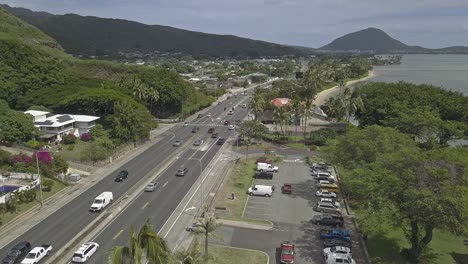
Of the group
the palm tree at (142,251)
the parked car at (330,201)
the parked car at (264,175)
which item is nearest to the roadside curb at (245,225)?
the parked car at (330,201)

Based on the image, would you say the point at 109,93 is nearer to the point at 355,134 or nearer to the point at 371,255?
the point at 355,134

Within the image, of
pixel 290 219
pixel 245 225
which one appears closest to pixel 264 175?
pixel 290 219

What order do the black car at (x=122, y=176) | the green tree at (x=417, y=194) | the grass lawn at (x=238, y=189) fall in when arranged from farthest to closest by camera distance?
1. the black car at (x=122, y=176)
2. the grass lawn at (x=238, y=189)
3. the green tree at (x=417, y=194)

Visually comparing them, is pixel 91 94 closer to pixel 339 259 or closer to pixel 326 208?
pixel 326 208

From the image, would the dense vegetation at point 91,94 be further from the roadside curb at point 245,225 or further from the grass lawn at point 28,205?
the roadside curb at point 245,225

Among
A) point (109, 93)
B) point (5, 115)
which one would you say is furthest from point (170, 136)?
point (5, 115)

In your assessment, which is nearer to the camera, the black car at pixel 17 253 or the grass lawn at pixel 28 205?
the black car at pixel 17 253
